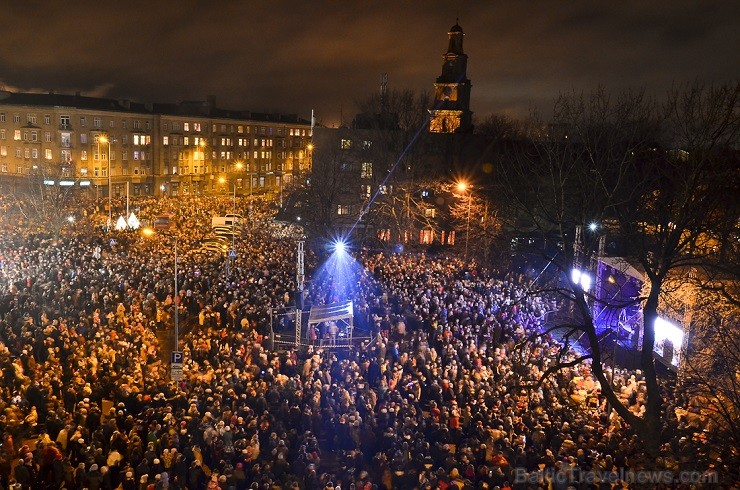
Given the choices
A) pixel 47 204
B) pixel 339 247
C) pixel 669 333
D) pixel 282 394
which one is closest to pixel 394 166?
pixel 339 247

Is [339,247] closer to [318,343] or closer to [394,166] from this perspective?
[394,166]

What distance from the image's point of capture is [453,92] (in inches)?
1807

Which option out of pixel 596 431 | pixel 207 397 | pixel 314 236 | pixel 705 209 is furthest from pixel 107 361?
pixel 314 236

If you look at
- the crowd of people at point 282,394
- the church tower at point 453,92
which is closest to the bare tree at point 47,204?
the crowd of people at point 282,394

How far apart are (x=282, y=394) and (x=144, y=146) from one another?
208ft

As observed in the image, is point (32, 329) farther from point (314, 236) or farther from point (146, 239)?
point (314, 236)

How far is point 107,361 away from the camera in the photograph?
1330 cm

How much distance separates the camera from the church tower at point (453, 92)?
1762 inches

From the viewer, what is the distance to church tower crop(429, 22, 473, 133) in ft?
147

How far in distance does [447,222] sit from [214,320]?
24.0 m

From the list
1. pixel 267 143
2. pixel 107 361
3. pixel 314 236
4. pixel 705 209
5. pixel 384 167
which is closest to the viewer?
pixel 705 209

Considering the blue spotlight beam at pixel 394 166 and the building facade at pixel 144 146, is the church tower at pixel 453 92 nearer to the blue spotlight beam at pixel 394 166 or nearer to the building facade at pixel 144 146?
the blue spotlight beam at pixel 394 166

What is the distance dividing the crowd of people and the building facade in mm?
26309

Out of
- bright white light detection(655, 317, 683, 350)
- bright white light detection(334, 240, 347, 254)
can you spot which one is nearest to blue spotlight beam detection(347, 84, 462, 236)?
bright white light detection(334, 240, 347, 254)
